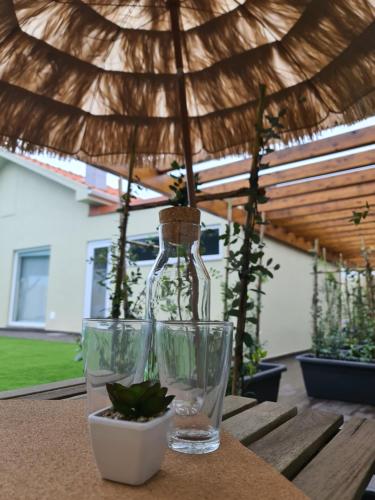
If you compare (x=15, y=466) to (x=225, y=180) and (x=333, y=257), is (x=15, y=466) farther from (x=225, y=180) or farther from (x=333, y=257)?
(x=333, y=257)

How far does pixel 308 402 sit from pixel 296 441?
9.37ft

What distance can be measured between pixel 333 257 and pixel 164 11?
282 inches

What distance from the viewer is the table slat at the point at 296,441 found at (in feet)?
2.16

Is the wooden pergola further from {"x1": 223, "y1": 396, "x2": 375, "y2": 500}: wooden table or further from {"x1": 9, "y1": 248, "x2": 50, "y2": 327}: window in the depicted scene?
{"x1": 9, "y1": 248, "x2": 50, "y2": 327}: window

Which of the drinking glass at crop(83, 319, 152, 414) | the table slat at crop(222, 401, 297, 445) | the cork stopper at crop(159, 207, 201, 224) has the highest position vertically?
the cork stopper at crop(159, 207, 201, 224)

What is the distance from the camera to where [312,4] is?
1183mm

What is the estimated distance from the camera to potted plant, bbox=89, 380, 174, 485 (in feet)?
1.59

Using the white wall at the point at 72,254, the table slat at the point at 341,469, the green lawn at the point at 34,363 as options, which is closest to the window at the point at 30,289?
the white wall at the point at 72,254

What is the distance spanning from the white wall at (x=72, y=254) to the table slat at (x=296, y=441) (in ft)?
13.3

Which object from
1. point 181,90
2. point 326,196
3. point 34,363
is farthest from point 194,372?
point 326,196

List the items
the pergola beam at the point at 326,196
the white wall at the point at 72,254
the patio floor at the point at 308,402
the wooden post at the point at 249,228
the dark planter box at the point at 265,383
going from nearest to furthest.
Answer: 1. the wooden post at the point at 249,228
2. the dark planter box at the point at 265,383
3. the patio floor at the point at 308,402
4. the pergola beam at the point at 326,196
5. the white wall at the point at 72,254

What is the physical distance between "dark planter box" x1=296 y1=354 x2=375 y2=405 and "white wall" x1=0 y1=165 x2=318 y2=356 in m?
1.71

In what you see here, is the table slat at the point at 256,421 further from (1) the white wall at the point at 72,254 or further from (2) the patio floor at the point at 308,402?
(1) the white wall at the point at 72,254

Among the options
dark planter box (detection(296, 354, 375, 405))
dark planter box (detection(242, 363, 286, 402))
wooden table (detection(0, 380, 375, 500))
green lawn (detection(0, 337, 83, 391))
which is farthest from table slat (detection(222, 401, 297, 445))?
dark planter box (detection(296, 354, 375, 405))
